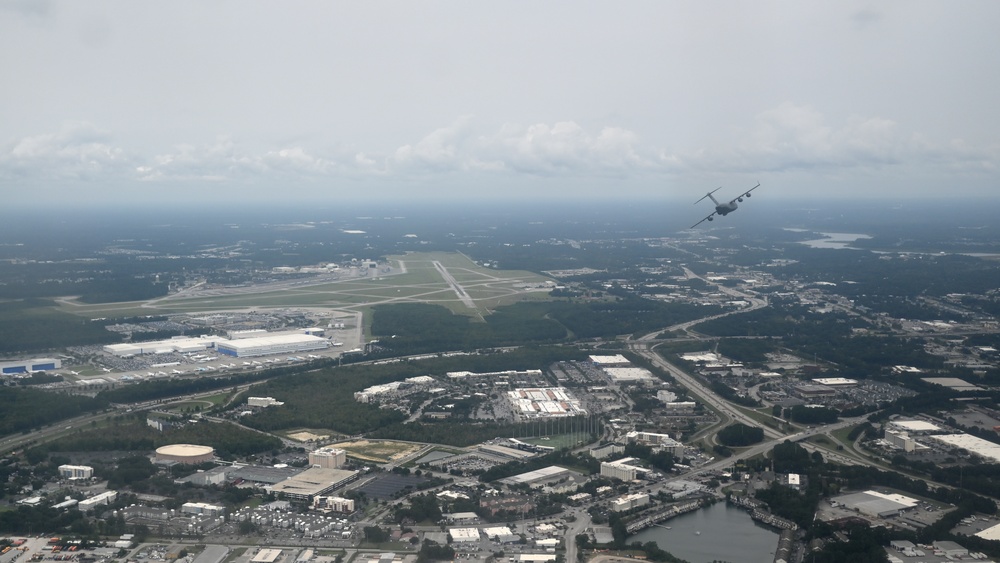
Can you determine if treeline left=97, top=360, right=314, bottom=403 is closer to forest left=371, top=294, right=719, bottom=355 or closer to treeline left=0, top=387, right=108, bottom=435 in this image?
treeline left=0, top=387, right=108, bottom=435

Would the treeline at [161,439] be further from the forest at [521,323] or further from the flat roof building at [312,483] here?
the forest at [521,323]

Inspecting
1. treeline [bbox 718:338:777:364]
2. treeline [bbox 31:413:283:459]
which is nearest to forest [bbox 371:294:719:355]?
treeline [bbox 718:338:777:364]

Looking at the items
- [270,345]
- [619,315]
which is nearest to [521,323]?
[619,315]

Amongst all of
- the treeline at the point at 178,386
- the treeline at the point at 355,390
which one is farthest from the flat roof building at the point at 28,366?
the treeline at the point at 355,390

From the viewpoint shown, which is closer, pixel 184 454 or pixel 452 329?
pixel 184 454

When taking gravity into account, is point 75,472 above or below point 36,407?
below

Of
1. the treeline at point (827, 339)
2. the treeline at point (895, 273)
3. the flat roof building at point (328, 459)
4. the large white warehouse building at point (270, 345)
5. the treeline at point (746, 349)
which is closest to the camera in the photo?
the flat roof building at point (328, 459)

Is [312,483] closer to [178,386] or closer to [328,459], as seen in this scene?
[328,459]

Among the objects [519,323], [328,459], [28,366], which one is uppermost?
[519,323]
